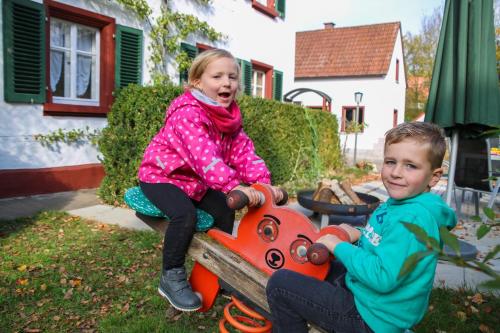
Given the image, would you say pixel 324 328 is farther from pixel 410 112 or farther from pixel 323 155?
pixel 410 112

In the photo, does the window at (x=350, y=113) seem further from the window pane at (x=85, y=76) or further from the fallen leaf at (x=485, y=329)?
the fallen leaf at (x=485, y=329)

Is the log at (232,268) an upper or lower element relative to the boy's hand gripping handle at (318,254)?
lower

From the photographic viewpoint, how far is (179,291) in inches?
93.7

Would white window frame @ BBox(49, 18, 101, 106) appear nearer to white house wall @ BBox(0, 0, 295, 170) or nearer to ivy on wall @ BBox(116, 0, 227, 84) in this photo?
white house wall @ BBox(0, 0, 295, 170)

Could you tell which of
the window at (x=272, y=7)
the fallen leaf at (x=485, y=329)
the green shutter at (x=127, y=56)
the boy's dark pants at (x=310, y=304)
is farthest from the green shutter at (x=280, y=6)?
the boy's dark pants at (x=310, y=304)

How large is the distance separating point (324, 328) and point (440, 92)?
386 cm

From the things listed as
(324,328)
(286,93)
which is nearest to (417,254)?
(324,328)

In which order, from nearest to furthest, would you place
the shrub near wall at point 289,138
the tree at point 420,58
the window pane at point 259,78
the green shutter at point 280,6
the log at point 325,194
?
the log at point 325,194 < the shrub near wall at point 289,138 < the green shutter at point 280,6 < the window pane at point 259,78 < the tree at point 420,58

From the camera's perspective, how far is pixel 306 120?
35.1 ft

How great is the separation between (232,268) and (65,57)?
20.6 feet

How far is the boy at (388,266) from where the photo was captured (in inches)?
63.7

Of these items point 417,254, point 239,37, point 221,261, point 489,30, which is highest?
point 239,37

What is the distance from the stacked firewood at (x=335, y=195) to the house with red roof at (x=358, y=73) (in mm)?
19214

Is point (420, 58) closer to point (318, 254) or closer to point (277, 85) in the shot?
point (277, 85)
